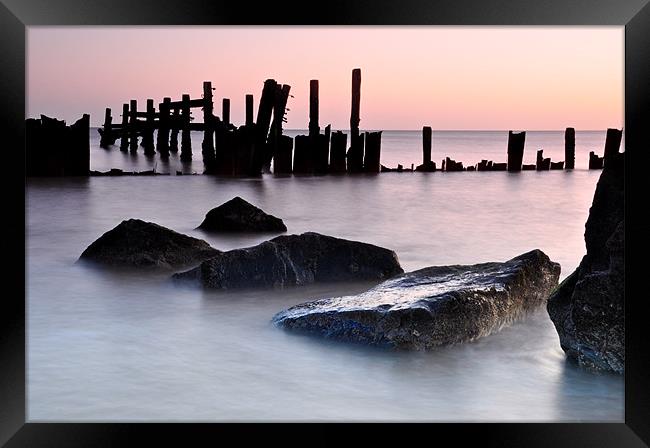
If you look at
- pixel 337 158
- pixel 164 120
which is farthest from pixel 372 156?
pixel 164 120

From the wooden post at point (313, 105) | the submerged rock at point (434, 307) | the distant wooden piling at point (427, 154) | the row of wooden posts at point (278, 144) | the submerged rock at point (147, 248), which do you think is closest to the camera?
the submerged rock at point (434, 307)

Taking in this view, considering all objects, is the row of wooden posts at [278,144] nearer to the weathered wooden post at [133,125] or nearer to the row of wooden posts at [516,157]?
the row of wooden posts at [516,157]

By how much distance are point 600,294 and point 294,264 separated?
2.29 metres

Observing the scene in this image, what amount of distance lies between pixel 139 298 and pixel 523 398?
2598 mm

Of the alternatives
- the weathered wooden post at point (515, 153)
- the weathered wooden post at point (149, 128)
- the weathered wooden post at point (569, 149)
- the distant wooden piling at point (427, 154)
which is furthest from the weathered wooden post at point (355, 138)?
the weathered wooden post at point (569, 149)

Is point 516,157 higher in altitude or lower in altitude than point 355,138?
lower

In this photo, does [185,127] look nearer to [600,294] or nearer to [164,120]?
[164,120]

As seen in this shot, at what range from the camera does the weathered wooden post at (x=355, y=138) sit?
1653cm

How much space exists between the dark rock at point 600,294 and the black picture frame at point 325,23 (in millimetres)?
633

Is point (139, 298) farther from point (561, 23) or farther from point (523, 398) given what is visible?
point (561, 23)

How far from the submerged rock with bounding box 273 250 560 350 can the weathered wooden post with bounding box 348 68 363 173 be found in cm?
1186

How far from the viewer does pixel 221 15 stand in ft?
9.15

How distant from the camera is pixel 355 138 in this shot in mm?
16672

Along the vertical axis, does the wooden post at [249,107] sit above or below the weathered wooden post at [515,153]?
above
